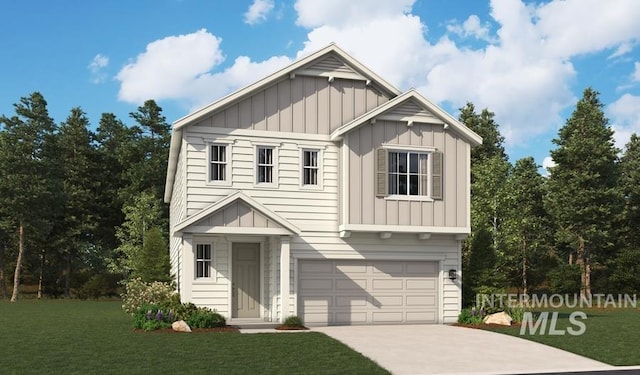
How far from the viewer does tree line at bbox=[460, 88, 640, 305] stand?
37.6m

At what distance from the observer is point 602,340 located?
16875 millimetres

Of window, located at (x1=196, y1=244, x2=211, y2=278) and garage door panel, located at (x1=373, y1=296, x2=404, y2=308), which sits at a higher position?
window, located at (x1=196, y1=244, x2=211, y2=278)

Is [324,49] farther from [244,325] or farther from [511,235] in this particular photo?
[511,235]

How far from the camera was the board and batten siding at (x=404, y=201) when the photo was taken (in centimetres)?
2088

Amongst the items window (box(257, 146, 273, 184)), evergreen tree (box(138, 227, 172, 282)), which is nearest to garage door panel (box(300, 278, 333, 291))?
window (box(257, 146, 273, 184))

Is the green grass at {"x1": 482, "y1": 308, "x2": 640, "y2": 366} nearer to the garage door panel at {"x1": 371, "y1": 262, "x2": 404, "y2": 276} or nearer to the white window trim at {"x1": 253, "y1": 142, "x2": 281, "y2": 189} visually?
the garage door panel at {"x1": 371, "y1": 262, "x2": 404, "y2": 276}

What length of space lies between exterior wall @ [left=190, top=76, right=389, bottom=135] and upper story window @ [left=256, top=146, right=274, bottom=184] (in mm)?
667

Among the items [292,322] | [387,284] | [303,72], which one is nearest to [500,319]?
[387,284]

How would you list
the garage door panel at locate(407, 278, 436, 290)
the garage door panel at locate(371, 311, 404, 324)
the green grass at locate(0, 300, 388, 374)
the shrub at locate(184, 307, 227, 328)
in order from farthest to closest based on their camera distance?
1. the garage door panel at locate(407, 278, 436, 290)
2. the garage door panel at locate(371, 311, 404, 324)
3. the shrub at locate(184, 307, 227, 328)
4. the green grass at locate(0, 300, 388, 374)

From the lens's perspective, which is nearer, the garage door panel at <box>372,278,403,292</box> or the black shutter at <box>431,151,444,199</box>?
the black shutter at <box>431,151,444,199</box>

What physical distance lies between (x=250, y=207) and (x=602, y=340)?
9.84 meters

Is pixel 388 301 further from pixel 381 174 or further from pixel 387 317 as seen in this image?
pixel 381 174

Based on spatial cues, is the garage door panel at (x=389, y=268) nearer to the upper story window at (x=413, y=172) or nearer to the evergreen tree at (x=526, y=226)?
the upper story window at (x=413, y=172)

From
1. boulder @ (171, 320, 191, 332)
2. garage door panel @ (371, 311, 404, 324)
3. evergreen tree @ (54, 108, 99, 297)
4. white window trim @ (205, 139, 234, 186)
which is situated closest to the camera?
boulder @ (171, 320, 191, 332)
